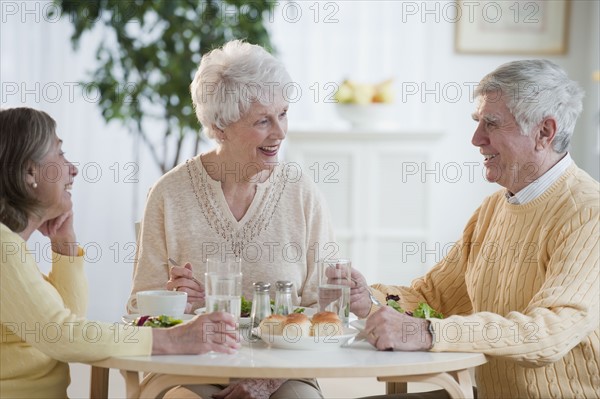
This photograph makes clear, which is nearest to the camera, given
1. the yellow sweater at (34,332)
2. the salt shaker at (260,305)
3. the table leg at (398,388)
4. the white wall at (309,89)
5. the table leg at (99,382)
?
the yellow sweater at (34,332)

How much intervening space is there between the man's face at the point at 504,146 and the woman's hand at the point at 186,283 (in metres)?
0.84

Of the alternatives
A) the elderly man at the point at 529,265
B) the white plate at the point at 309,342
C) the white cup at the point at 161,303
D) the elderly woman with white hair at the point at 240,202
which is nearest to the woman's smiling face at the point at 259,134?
the elderly woman with white hair at the point at 240,202

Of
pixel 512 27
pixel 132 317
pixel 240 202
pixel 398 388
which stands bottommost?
pixel 398 388

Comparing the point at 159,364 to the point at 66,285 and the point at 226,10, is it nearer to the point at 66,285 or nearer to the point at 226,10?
the point at 66,285

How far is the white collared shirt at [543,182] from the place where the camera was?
2.28 meters

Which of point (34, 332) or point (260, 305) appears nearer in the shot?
point (34, 332)

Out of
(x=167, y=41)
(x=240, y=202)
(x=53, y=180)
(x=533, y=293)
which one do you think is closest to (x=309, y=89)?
(x=167, y=41)

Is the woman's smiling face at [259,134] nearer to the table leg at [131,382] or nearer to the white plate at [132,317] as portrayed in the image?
the white plate at [132,317]

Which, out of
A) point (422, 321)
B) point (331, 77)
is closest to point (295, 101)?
point (331, 77)

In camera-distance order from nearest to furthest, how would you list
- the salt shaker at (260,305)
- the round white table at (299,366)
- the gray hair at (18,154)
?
1. the round white table at (299,366)
2. the gray hair at (18,154)
3. the salt shaker at (260,305)

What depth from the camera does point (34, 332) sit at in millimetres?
1927

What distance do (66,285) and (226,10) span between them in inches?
107

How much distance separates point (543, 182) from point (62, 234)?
1240mm

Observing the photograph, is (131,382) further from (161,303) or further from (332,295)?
(332,295)
